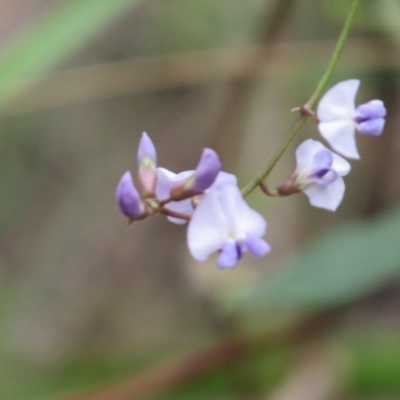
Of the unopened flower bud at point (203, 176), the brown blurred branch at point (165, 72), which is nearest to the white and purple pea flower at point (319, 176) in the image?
the unopened flower bud at point (203, 176)

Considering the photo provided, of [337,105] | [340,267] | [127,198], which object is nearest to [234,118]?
[340,267]

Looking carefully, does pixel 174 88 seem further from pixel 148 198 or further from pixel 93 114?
pixel 148 198

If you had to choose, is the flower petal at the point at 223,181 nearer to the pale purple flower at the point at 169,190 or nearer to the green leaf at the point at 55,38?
the pale purple flower at the point at 169,190

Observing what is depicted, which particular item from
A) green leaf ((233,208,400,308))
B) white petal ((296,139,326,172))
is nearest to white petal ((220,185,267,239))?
white petal ((296,139,326,172))

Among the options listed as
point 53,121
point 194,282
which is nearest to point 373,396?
point 194,282

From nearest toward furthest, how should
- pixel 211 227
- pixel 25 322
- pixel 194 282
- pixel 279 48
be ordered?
pixel 211 227, pixel 279 48, pixel 194 282, pixel 25 322

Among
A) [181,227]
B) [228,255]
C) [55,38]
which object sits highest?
[181,227]

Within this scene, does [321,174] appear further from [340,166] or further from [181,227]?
[181,227]
